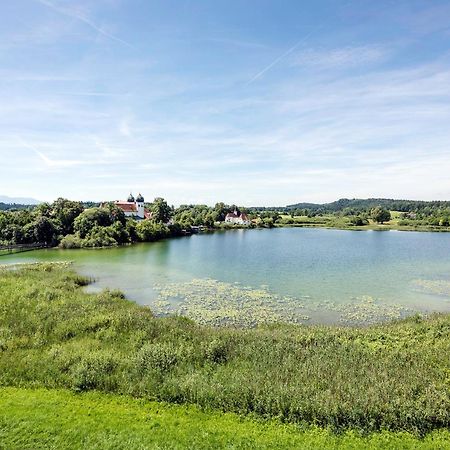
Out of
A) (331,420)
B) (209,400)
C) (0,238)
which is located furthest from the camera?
(0,238)

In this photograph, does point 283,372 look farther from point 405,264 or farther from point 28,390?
point 405,264

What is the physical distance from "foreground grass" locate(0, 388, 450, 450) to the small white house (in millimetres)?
126588

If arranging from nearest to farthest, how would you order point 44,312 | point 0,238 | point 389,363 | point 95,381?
point 95,381, point 389,363, point 44,312, point 0,238

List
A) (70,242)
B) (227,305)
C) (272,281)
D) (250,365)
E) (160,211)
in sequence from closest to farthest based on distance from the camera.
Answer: (250,365)
(227,305)
(272,281)
(70,242)
(160,211)

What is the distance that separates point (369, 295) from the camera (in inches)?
1334

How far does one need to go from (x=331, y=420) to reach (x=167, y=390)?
6.17 metres

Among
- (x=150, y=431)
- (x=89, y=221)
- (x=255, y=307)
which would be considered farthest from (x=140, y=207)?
(x=150, y=431)

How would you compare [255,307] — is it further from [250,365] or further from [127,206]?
[127,206]

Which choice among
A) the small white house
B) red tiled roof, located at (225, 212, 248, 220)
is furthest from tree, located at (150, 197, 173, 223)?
red tiled roof, located at (225, 212, 248, 220)

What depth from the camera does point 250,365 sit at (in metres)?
15.7

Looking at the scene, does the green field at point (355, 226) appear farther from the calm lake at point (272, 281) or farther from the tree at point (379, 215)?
the calm lake at point (272, 281)

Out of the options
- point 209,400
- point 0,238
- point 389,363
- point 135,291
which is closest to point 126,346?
point 209,400

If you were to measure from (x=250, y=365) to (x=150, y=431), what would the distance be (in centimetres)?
559

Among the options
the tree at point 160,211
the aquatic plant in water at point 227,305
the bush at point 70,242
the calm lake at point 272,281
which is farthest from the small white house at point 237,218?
the aquatic plant in water at point 227,305
